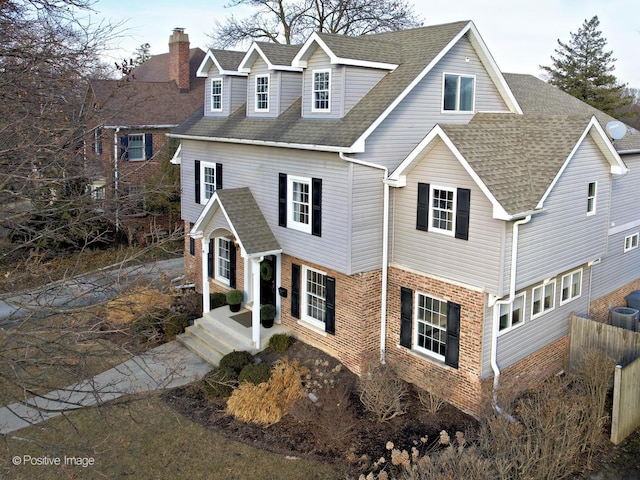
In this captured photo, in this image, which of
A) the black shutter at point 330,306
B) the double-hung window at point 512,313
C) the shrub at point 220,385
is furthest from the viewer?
the black shutter at point 330,306

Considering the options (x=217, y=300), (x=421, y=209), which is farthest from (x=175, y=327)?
(x=421, y=209)

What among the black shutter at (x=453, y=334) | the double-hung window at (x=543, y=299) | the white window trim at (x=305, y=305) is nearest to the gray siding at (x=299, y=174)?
the white window trim at (x=305, y=305)

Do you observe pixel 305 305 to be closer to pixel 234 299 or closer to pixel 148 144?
pixel 234 299

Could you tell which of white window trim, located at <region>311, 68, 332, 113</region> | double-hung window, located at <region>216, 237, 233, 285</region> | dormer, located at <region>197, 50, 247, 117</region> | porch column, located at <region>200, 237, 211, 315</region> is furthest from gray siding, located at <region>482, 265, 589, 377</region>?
dormer, located at <region>197, 50, 247, 117</region>

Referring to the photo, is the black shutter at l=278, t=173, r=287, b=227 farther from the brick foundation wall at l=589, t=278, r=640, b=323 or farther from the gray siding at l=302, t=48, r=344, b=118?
the brick foundation wall at l=589, t=278, r=640, b=323

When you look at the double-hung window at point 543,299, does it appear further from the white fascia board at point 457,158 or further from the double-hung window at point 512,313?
the white fascia board at point 457,158

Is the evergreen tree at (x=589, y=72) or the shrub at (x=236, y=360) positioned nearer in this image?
the shrub at (x=236, y=360)

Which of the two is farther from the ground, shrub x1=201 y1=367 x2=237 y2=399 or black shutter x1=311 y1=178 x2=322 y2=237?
black shutter x1=311 y1=178 x2=322 y2=237
